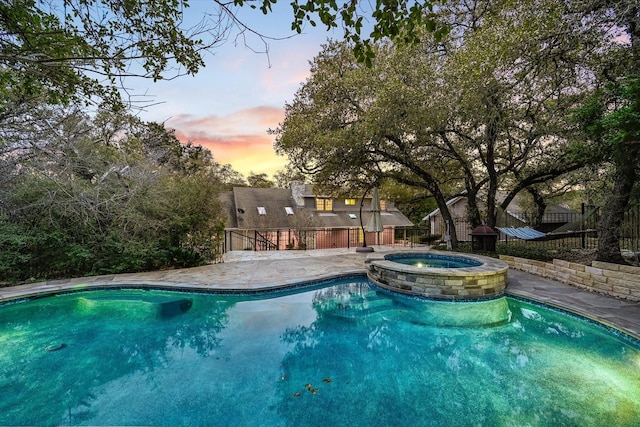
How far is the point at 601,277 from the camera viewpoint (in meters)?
5.41

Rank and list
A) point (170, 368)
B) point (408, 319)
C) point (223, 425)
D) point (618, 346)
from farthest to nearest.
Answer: point (408, 319) → point (618, 346) → point (170, 368) → point (223, 425)

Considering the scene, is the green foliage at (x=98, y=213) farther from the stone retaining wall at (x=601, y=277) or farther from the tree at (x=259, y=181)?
the tree at (x=259, y=181)

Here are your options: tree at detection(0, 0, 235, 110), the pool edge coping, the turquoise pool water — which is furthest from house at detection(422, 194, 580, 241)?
tree at detection(0, 0, 235, 110)

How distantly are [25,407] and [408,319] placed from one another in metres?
5.20

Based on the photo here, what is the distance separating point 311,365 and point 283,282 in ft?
10.3

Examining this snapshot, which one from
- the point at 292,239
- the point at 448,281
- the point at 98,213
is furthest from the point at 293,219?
the point at 448,281

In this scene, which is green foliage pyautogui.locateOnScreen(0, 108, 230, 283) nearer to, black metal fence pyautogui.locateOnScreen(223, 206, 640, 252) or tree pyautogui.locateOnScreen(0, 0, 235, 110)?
tree pyautogui.locateOnScreen(0, 0, 235, 110)

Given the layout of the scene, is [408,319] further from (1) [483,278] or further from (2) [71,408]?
(2) [71,408]

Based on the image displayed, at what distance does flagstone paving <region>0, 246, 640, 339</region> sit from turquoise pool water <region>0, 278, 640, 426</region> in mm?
294

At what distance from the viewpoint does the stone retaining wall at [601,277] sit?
4961 millimetres

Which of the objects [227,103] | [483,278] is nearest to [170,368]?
[483,278]

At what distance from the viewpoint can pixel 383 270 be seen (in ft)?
22.0

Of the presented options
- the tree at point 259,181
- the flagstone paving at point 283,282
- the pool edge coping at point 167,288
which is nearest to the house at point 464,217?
the flagstone paving at point 283,282

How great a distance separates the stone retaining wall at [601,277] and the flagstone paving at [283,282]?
0.18 meters
